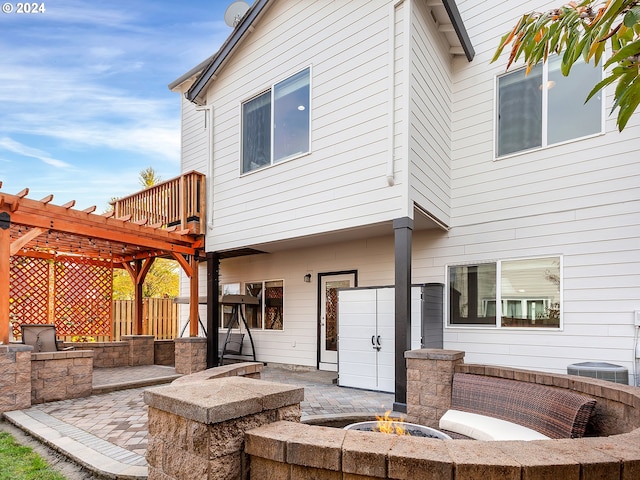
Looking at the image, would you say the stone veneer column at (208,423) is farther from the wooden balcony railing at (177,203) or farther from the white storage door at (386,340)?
the wooden balcony railing at (177,203)

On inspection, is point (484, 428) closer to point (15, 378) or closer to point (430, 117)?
point (430, 117)

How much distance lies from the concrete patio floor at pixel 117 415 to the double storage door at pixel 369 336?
0.23 metres

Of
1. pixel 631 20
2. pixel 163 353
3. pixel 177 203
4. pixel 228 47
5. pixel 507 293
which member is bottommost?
pixel 163 353

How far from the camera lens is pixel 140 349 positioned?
9820 millimetres

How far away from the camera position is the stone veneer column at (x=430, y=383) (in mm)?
4465

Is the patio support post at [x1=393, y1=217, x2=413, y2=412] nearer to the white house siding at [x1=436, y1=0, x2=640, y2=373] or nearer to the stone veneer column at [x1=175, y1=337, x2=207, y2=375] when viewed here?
A: the white house siding at [x1=436, y1=0, x2=640, y2=373]

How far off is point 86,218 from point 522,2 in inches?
313

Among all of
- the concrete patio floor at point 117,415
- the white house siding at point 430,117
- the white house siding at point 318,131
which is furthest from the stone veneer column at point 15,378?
the white house siding at point 430,117

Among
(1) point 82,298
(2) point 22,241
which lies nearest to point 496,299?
(2) point 22,241

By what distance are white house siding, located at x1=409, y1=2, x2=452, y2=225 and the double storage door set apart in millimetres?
1620

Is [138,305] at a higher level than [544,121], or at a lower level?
lower

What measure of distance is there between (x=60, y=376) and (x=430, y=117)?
6693 mm

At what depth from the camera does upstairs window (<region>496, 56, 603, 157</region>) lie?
612 cm

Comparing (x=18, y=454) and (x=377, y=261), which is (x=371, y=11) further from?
(x=18, y=454)
